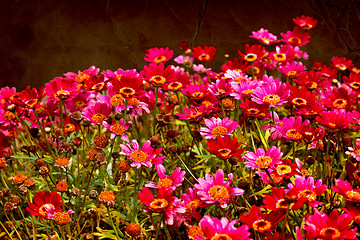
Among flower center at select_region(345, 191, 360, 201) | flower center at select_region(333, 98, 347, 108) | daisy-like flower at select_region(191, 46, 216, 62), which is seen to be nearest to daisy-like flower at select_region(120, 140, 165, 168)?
flower center at select_region(345, 191, 360, 201)

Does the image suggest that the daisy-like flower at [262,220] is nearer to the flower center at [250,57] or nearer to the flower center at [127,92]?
the flower center at [127,92]

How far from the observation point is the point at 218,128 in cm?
118

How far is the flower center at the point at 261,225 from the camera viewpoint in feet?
3.00

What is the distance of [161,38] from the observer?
2.37m

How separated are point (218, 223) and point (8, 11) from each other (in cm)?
190

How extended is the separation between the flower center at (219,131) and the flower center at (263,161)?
0.15 metres

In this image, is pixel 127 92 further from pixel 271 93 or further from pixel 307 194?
pixel 307 194

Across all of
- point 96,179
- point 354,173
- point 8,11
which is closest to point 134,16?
point 8,11

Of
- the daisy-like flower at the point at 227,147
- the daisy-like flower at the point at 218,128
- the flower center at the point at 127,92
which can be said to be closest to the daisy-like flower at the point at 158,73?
the flower center at the point at 127,92

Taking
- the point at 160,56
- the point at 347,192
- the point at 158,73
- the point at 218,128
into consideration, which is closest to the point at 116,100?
the point at 158,73

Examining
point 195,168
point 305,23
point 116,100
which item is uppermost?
point 305,23

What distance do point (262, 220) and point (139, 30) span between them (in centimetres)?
164

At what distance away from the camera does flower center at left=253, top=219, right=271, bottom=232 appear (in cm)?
92

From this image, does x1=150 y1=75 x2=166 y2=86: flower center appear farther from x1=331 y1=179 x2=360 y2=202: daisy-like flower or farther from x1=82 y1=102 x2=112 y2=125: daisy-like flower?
x1=331 y1=179 x2=360 y2=202: daisy-like flower
